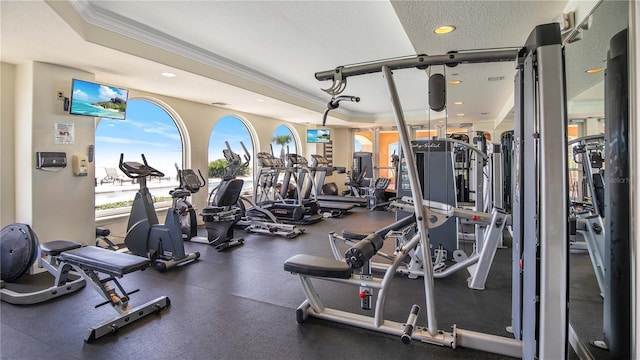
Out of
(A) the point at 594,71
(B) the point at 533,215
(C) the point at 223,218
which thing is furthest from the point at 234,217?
(A) the point at 594,71

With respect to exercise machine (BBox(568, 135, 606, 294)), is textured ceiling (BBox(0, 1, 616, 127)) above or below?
above

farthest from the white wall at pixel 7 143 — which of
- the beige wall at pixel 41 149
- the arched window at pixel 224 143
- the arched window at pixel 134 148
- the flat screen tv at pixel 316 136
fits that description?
the flat screen tv at pixel 316 136

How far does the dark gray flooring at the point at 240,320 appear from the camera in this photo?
86.4 inches

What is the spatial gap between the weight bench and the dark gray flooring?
0.08m

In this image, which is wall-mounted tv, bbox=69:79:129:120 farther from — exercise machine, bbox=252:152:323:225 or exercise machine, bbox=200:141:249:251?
exercise machine, bbox=252:152:323:225

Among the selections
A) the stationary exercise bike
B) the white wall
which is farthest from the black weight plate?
the stationary exercise bike

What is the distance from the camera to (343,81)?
2.31 meters

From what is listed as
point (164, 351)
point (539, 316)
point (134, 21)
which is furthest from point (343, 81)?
point (134, 21)

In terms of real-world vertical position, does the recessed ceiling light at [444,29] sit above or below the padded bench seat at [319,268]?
above

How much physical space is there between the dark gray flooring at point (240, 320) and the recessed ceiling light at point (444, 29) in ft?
7.65

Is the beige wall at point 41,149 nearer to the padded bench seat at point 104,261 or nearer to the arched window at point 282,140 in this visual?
the padded bench seat at point 104,261

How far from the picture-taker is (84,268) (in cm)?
268

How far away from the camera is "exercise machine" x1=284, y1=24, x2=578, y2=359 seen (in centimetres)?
155

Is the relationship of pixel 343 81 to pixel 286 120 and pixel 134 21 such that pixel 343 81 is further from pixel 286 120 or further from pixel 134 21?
pixel 286 120
